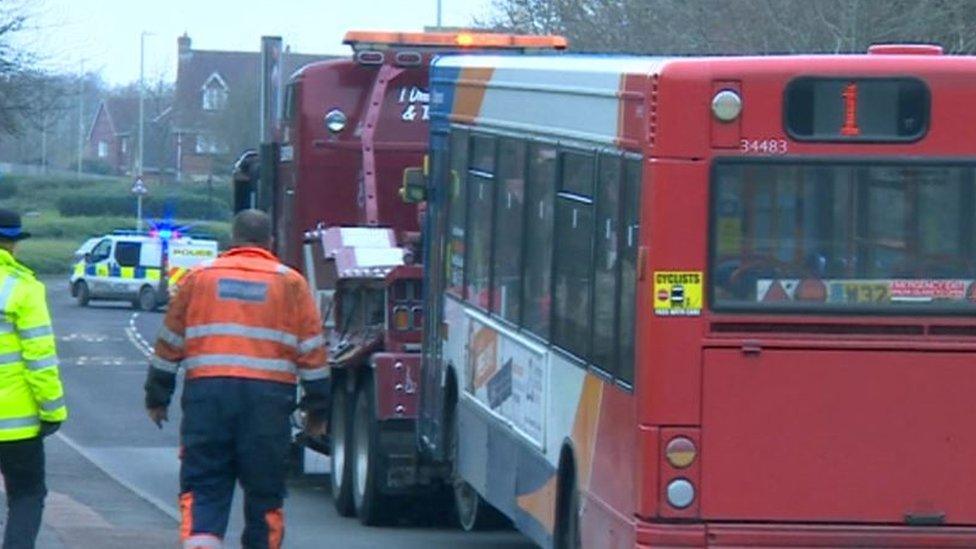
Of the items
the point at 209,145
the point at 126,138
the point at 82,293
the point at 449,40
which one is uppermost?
the point at 449,40

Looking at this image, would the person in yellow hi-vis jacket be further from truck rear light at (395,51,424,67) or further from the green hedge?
the green hedge

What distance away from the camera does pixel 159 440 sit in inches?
958

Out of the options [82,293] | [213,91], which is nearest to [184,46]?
[213,91]

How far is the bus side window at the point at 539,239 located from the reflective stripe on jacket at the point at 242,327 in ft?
4.00

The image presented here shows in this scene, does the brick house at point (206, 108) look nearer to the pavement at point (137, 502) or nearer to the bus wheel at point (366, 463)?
the pavement at point (137, 502)

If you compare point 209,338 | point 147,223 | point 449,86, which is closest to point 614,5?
point 449,86

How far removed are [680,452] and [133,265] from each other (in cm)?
4965

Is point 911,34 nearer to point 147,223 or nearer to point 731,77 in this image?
point 731,77

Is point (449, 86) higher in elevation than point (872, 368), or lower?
higher

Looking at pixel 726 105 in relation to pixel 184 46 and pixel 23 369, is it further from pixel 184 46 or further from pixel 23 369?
pixel 184 46

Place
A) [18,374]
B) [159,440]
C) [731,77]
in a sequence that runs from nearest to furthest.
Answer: [731,77]
[18,374]
[159,440]

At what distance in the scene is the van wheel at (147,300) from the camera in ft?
190

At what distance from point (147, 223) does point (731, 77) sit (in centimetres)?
6610

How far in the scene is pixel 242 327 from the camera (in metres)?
9.41
